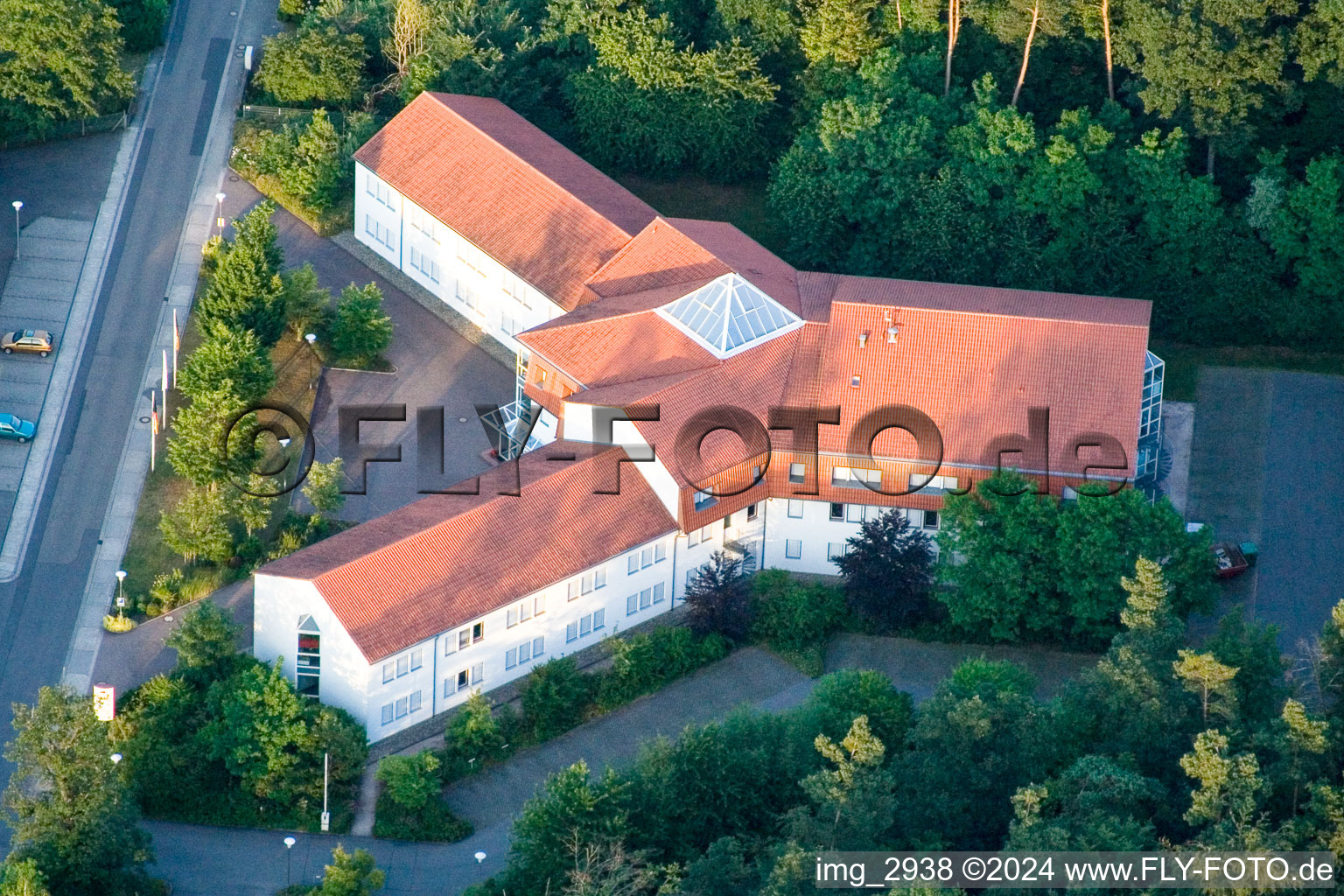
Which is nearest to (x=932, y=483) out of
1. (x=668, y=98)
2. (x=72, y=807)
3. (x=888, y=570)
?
(x=888, y=570)

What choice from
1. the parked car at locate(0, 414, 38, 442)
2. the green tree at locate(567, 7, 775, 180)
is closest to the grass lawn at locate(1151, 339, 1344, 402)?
the green tree at locate(567, 7, 775, 180)

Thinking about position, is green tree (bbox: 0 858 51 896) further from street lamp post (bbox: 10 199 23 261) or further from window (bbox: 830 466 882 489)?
street lamp post (bbox: 10 199 23 261)

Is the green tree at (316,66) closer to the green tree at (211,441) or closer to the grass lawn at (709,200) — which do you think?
the grass lawn at (709,200)

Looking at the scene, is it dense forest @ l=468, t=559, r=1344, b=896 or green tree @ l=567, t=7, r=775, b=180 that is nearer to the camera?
dense forest @ l=468, t=559, r=1344, b=896

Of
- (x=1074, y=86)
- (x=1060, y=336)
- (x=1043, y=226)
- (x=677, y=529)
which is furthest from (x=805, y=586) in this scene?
(x=1074, y=86)

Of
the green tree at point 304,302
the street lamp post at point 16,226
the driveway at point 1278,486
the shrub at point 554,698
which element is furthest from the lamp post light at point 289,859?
the street lamp post at point 16,226

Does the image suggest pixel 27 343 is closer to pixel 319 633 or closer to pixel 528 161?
pixel 528 161
